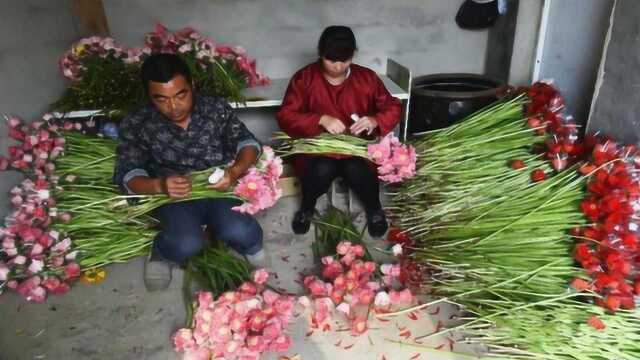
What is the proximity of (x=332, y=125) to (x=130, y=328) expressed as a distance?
3.59ft

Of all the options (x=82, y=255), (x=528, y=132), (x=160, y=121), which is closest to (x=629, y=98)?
(x=528, y=132)

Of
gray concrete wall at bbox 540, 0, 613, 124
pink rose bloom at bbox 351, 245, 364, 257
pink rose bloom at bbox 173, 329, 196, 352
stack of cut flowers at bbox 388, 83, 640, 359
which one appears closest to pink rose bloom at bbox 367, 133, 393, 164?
stack of cut flowers at bbox 388, 83, 640, 359

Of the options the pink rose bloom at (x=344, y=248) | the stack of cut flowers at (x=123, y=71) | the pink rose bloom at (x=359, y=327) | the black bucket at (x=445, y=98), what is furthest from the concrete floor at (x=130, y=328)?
the black bucket at (x=445, y=98)

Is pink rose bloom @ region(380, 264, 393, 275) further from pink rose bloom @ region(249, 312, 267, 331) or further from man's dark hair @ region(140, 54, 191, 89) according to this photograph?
man's dark hair @ region(140, 54, 191, 89)

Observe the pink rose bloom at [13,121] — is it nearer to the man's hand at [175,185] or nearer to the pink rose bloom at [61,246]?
the pink rose bloom at [61,246]

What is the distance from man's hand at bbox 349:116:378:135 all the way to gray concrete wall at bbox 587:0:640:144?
0.90 metres

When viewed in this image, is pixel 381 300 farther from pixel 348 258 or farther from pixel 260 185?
pixel 260 185

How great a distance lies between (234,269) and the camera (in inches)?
73.1

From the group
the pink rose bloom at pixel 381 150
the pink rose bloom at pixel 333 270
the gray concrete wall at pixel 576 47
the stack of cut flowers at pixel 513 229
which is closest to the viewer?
the stack of cut flowers at pixel 513 229

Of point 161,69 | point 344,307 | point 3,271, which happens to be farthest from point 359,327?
point 3,271

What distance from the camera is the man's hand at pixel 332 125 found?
2.03m

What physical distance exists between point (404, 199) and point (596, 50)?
3.61 feet

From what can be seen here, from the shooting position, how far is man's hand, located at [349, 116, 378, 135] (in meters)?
2.03

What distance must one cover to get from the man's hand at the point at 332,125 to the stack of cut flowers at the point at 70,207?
0.29 meters
